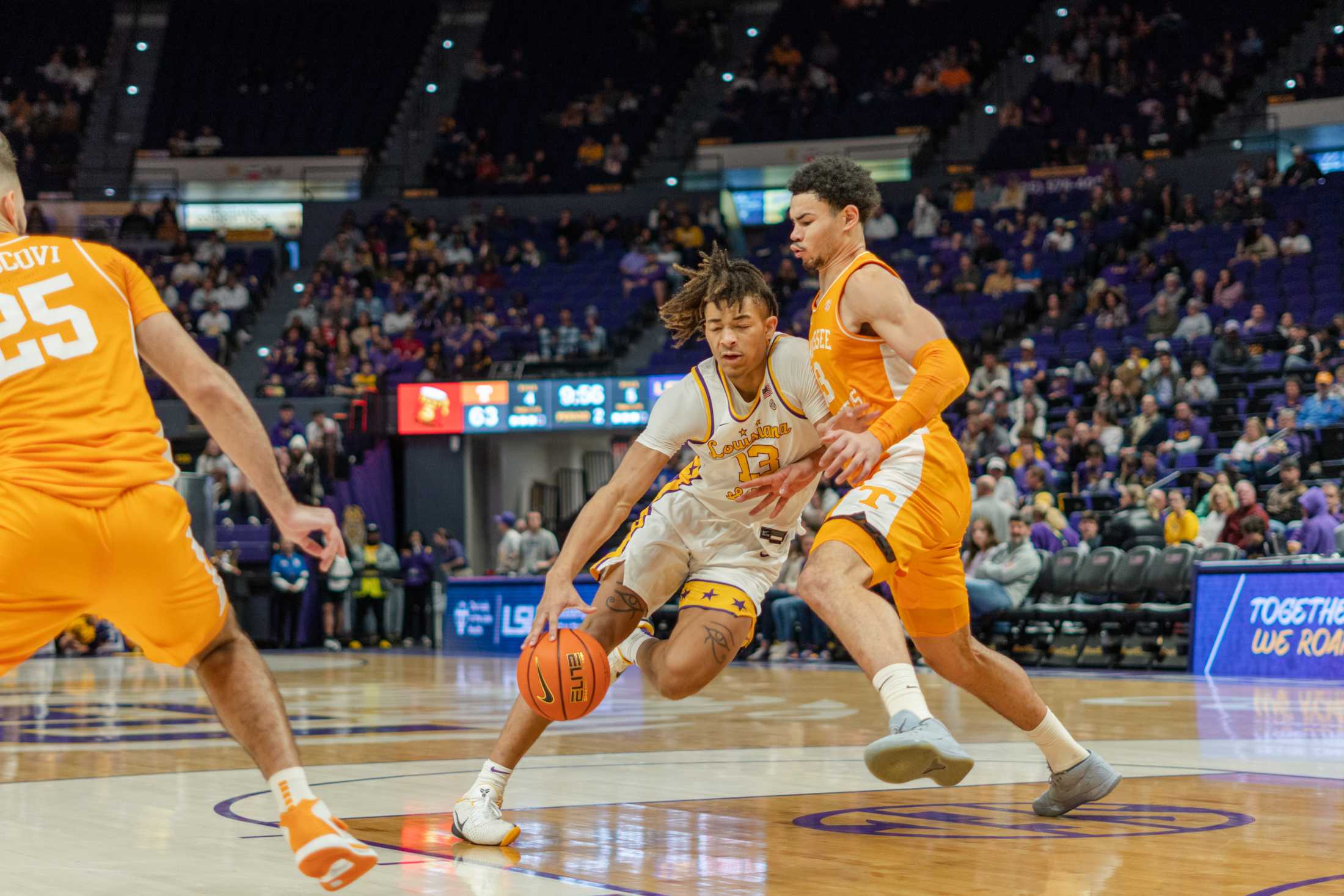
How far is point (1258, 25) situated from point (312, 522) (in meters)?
25.5

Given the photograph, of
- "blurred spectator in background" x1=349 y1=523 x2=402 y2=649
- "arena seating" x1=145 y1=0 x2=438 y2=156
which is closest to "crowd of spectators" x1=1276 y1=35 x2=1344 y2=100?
"blurred spectator in background" x1=349 y1=523 x2=402 y2=649

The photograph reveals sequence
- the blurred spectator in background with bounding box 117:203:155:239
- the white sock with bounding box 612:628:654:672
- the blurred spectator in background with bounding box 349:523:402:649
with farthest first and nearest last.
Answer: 1. the blurred spectator in background with bounding box 117:203:155:239
2. the blurred spectator in background with bounding box 349:523:402:649
3. the white sock with bounding box 612:628:654:672

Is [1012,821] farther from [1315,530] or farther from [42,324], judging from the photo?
[1315,530]

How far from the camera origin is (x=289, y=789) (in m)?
3.20

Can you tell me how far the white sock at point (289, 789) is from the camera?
10.4 ft

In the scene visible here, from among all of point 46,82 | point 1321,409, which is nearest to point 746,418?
point 1321,409

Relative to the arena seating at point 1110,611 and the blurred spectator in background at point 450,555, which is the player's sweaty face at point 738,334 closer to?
the arena seating at point 1110,611

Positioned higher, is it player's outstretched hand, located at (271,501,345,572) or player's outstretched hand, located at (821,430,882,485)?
player's outstretched hand, located at (821,430,882,485)

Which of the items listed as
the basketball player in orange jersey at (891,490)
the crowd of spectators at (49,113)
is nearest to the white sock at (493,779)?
the basketball player in orange jersey at (891,490)

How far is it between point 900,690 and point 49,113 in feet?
94.0

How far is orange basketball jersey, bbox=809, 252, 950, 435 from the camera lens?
182 inches

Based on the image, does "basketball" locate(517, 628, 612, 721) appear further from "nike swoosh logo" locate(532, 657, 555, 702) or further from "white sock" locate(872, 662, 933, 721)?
"white sock" locate(872, 662, 933, 721)

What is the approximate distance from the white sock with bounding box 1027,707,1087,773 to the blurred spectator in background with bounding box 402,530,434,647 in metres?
15.0

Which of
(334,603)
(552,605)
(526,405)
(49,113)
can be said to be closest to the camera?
(552,605)
